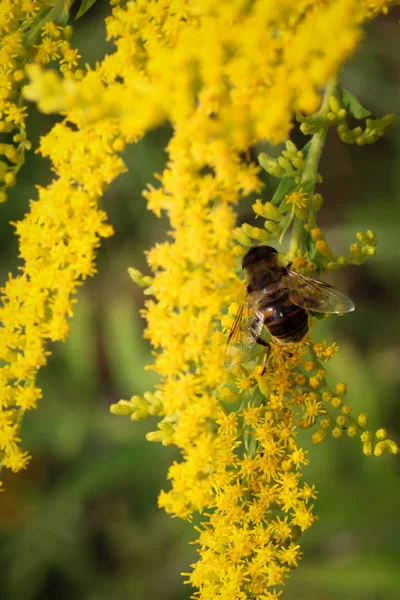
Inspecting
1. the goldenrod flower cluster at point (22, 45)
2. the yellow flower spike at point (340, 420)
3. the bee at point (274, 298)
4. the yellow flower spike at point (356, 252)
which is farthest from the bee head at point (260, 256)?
the goldenrod flower cluster at point (22, 45)

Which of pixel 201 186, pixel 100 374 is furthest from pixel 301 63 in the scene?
pixel 100 374

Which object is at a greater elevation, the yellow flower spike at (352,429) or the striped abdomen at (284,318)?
the striped abdomen at (284,318)

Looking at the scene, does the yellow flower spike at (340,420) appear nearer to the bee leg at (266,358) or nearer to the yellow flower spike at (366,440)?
the yellow flower spike at (366,440)

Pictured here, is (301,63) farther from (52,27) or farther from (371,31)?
(371,31)

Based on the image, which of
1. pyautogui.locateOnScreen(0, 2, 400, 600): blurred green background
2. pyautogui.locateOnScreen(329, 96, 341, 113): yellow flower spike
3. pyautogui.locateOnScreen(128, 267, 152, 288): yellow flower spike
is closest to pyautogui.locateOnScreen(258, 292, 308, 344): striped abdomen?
pyautogui.locateOnScreen(128, 267, 152, 288): yellow flower spike

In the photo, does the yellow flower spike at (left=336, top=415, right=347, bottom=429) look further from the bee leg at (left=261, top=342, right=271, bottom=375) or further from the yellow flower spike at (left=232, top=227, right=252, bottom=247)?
the yellow flower spike at (left=232, top=227, right=252, bottom=247)

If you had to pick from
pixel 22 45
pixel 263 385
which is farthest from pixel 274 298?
pixel 22 45

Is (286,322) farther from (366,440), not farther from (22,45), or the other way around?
(22,45)

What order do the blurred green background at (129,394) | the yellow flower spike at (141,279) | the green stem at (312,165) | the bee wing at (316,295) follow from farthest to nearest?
the blurred green background at (129,394), the bee wing at (316,295), the green stem at (312,165), the yellow flower spike at (141,279)
